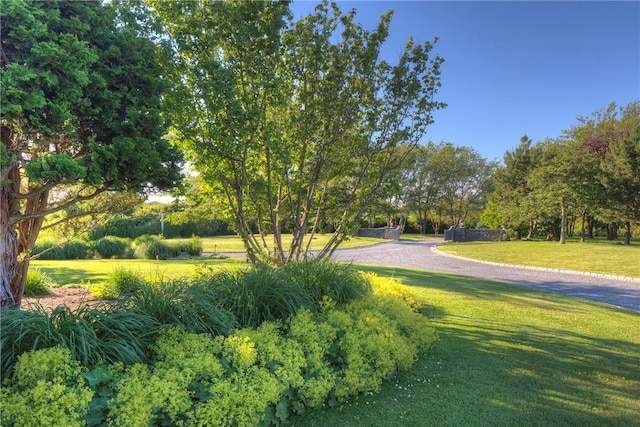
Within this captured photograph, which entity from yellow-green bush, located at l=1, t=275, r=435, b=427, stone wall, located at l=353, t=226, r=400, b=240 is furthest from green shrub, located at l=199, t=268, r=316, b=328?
stone wall, located at l=353, t=226, r=400, b=240

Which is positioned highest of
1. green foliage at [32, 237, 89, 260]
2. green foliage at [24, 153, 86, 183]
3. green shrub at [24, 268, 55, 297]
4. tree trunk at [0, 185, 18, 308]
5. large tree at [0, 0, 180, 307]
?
large tree at [0, 0, 180, 307]

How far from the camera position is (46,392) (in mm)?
2000

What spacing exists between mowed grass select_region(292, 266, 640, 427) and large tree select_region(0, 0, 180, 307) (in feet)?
9.16

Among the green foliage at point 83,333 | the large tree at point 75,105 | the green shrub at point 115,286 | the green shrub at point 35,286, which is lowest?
the green shrub at point 35,286

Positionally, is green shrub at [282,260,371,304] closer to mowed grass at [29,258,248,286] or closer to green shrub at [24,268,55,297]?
mowed grass at [29,258,248,286]

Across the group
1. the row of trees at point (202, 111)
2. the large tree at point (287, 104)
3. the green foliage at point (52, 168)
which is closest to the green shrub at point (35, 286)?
the row of trees at point (202, 111)

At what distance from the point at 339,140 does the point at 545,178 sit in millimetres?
27069

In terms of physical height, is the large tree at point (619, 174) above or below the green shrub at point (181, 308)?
above

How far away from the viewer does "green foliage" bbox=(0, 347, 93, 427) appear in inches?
75.7

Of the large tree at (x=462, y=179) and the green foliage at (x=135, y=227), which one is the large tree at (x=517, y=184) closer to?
the large tree at (x=462, y=179)

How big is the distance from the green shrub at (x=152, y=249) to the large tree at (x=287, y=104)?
12.9m

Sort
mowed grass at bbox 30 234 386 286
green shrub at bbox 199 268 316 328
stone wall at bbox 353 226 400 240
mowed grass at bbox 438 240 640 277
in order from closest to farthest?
green shrub at bbox 199 268 316 328 < mowed grass at bbox 30 234 386 286 < mowed grass at bbox 438 240 640 277 < stone wall at bbox 353 226 400 240

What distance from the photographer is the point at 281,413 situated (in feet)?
8.63

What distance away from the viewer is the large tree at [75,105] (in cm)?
268
